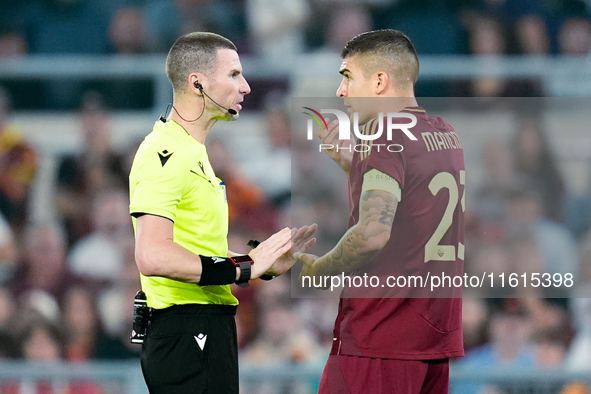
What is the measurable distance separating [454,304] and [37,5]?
6.92 m

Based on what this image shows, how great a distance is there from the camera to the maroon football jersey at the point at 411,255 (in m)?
3.91

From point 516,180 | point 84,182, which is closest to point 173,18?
point 84,182

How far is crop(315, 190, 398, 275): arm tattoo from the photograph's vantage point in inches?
150

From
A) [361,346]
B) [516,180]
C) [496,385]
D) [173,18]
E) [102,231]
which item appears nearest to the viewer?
[361,346]

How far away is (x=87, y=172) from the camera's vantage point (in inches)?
303

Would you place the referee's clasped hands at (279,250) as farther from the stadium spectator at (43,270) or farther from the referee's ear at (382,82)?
the stadium spectator at (43,270)

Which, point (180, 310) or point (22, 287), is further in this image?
point (22, 287)

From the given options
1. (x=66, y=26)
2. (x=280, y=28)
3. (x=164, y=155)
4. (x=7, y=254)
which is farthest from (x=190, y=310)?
(x=66, y=26)

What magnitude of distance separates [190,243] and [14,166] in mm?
4290

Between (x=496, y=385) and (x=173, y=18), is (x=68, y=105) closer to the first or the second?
(x=173, y=18)

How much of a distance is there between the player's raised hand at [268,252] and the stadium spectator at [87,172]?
3.78 metres

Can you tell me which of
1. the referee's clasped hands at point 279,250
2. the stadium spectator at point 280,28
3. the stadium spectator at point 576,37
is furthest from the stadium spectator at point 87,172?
the stadium spectator at point 576,37

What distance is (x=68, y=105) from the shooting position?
26.0 ft

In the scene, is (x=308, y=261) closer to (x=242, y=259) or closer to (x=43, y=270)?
(x=242, y=259)
